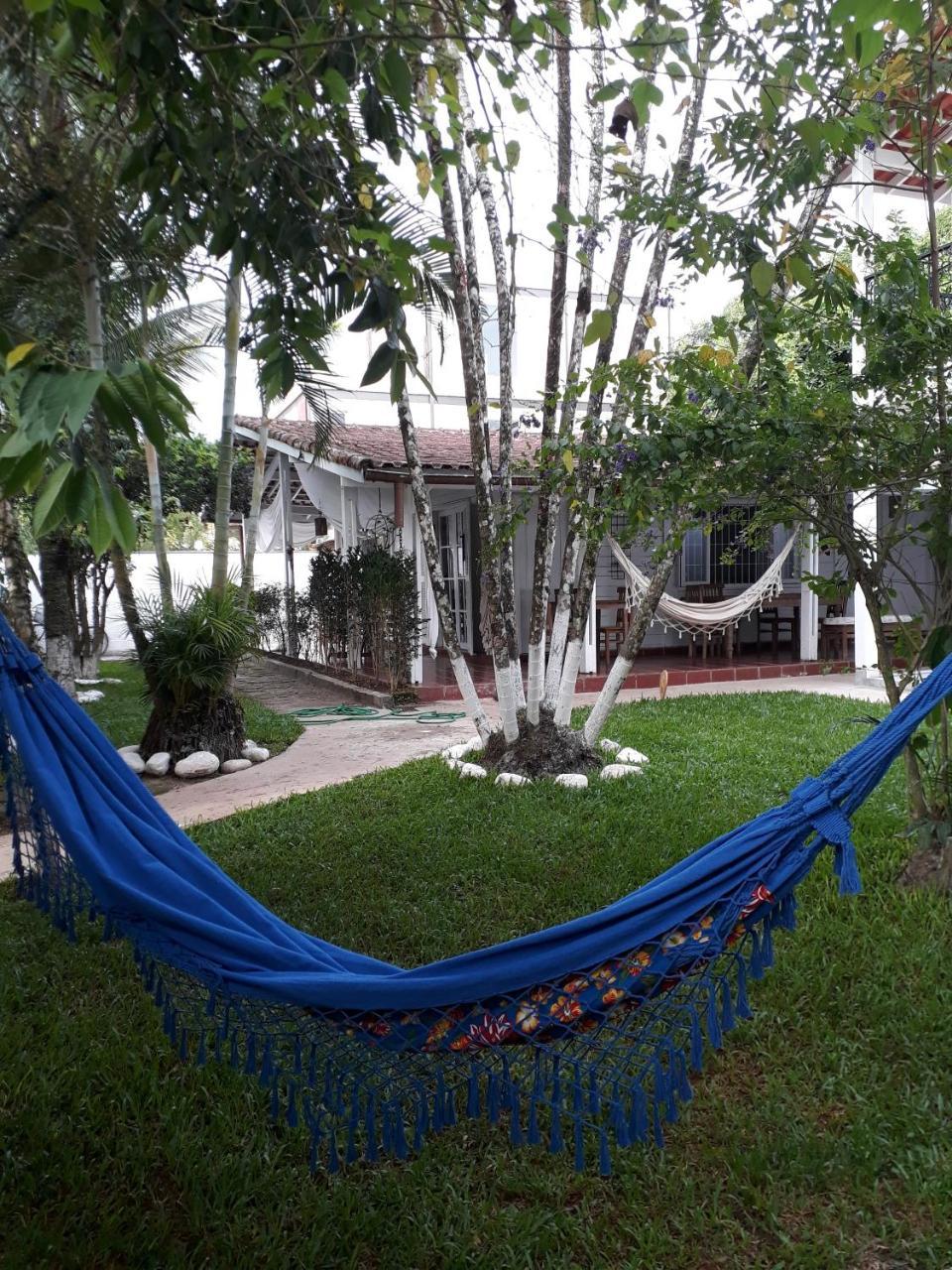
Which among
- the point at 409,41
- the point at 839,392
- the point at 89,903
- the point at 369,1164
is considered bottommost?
the point at 369,1164

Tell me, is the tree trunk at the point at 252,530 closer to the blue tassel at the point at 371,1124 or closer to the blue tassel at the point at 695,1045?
the blue tassel at the point at 371,1124

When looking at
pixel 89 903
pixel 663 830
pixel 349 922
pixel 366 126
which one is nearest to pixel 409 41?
pixel 366 126

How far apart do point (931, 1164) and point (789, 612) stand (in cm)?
924

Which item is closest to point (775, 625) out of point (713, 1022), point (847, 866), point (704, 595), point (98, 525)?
point (704, 595)

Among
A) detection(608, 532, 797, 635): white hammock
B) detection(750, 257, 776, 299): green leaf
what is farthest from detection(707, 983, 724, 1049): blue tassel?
detection(608, 532, 797, 635): white hammock

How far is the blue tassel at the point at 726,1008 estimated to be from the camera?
1544mm

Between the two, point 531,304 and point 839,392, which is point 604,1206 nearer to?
point 839,392

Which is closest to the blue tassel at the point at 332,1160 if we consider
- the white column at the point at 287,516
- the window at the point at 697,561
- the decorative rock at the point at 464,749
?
the decorative rock at the point at 464,749

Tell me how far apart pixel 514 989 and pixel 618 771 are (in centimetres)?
305

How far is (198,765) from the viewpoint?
518 cm

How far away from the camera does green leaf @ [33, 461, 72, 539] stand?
3.01 feet

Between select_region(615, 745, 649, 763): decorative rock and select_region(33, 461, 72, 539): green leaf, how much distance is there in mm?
3998

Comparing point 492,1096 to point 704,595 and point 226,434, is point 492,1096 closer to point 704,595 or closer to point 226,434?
point 226,434

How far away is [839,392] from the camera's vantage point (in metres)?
2.60
